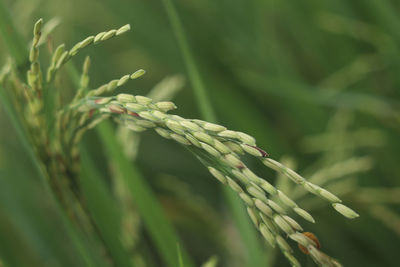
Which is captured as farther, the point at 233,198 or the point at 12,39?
the point at 233,198

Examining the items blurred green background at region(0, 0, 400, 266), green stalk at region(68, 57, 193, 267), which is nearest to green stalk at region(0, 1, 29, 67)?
green stalk at region(68, 57, 193, 267)

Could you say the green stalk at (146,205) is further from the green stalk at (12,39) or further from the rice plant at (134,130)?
the green stalk at (12,39)

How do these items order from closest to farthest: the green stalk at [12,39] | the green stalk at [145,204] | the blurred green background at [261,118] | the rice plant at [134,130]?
1. the rice plant at [134,130]
2. the green stalk at [12,39]
3. the green stalk at [145,204]
4. the blurred green background at [261,118]

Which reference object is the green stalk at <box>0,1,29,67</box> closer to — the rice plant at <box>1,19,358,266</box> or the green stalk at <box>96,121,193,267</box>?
the rice plant at <box>1,19,358,266</box>

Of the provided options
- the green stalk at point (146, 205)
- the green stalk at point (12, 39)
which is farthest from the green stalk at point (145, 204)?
the green stalk at point (12, 39)

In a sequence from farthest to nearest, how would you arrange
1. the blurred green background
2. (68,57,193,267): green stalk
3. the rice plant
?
the blurred green background, (68,57,193,267): green stalk, the rice plant

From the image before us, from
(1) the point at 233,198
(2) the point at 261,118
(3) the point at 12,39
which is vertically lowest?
(1) the point at 233,198

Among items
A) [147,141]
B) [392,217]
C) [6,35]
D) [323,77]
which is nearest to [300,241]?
[6,35]

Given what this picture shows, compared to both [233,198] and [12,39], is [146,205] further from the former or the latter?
[12,39]

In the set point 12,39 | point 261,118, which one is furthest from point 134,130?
point 261,118
